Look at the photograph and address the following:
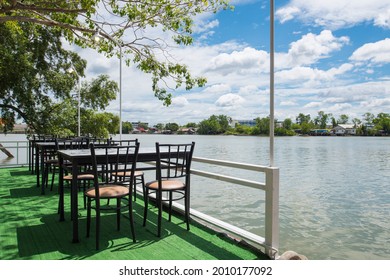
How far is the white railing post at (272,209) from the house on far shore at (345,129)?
77649 millimetres

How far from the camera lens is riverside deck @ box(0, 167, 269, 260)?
2773 mm

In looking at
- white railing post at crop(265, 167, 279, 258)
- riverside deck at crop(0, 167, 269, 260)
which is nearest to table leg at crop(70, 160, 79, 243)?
riverside deck at crop(0, 167, 269, 260)

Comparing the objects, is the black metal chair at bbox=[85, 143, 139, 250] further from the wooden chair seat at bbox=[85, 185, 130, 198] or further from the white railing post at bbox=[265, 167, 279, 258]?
the white railing post at bbox=[265, 167, 279, 258]

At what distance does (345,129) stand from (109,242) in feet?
257

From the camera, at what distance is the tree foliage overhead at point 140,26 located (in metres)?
6.44

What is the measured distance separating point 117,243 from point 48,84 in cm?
1225

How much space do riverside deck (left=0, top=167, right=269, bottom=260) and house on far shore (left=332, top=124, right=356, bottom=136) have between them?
7737 cm

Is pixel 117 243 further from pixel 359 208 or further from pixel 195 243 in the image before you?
pixel 359 208

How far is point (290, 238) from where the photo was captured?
665cm

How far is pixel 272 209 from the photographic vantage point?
2.82 meters

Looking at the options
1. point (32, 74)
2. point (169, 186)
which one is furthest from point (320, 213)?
point (32, 74)

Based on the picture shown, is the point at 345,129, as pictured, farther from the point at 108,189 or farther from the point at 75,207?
the point at 75,207
